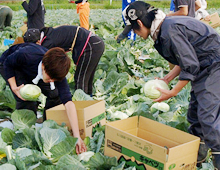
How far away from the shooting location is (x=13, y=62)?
3.01 metres

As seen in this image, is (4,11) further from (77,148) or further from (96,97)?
(77,148)

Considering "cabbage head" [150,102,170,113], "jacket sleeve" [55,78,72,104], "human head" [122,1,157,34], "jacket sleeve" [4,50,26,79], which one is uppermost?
"human head" [122,1,157,34]

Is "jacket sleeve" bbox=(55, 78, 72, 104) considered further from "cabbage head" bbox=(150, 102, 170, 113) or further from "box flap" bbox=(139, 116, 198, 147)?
"cabbage head" bbox=(150, 102, 170, 113)

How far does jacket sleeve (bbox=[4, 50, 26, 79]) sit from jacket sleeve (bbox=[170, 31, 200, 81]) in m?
1.54

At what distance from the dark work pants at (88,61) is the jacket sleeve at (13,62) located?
3.52 ft

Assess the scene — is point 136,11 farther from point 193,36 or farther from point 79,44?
point 79,44

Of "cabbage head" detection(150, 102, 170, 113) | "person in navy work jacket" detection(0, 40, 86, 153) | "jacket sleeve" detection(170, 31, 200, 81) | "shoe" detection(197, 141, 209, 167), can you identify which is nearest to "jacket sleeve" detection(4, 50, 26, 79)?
"person in navy work jacket" detection(0, 40, 86, 153)

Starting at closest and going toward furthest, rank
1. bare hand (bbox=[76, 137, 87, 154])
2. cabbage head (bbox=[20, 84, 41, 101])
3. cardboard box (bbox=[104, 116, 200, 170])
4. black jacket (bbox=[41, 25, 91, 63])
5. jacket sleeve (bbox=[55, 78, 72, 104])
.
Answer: cardboard box (bbox=[104, 116, 200, 170])
bare hand (bbox=[76, 137, 87, 154])
jacket sleeve (bbox=[55, 78, 72, 104])
cabbage head (bbox=[20, 84, 41, 101])
black jacket (bbox=[41, 25, 91, 63])

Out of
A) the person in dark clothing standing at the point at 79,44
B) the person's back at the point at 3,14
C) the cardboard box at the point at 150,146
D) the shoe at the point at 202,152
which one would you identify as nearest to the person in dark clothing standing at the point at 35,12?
the person in dark clothing standing at the point at 79,44

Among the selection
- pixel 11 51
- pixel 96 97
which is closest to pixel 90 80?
pixel 96 97

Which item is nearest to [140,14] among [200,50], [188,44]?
[188,44]

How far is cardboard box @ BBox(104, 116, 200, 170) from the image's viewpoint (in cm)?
214

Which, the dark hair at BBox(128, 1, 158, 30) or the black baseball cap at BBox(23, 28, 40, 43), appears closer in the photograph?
the dark hair at BBox(128, 1, 158, 30)

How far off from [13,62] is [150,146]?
1.65m
